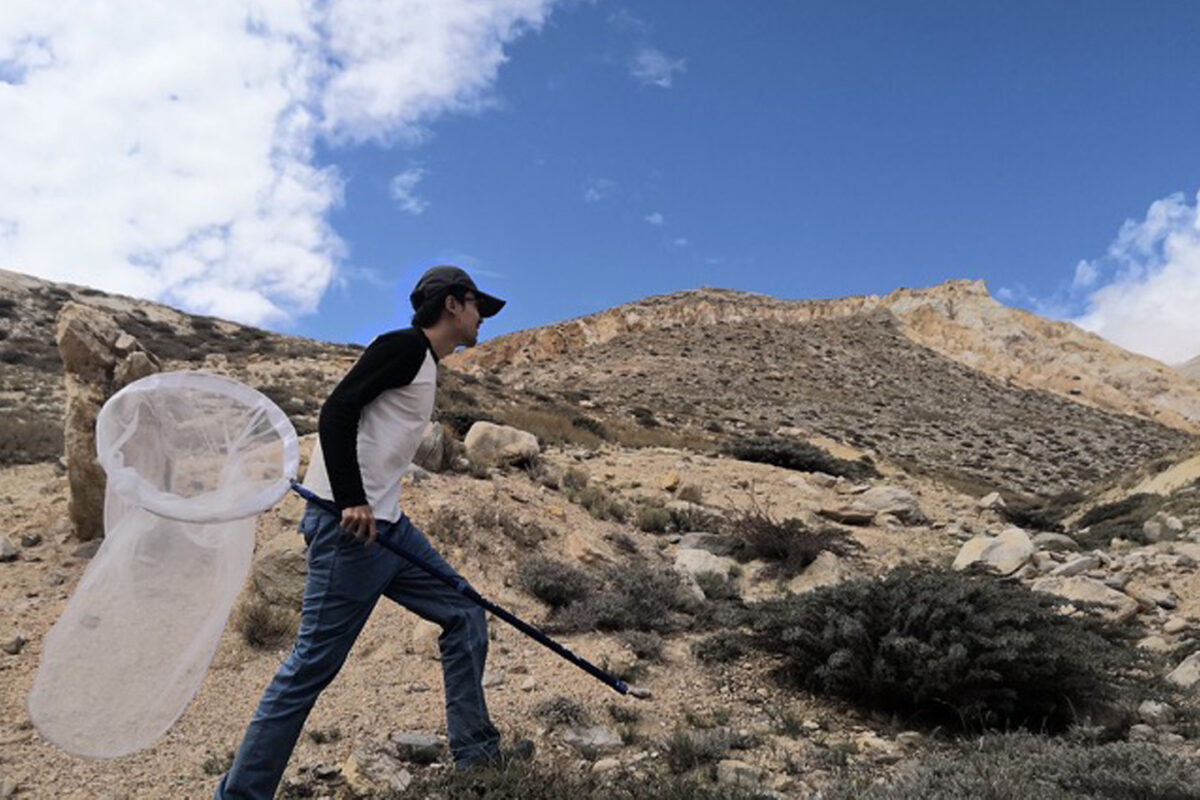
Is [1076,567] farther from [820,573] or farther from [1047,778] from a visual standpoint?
[1047,778]

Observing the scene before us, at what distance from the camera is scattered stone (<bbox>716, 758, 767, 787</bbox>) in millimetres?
3246

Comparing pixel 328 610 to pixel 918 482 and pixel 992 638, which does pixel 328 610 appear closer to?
pixel 992 638

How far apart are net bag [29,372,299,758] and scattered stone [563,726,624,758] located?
178cm

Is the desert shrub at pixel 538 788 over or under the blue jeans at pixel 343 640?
under

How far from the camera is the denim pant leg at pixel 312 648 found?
266cm

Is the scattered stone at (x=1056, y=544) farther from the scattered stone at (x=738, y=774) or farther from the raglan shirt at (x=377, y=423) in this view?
the raglan shirt at (x=377, y=423)

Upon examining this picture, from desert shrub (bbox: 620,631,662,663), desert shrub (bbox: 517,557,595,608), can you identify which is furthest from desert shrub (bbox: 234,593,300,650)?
desert shrub (bbox: 620,631,662,663)

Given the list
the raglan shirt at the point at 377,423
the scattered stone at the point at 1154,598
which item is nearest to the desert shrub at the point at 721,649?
the raglan shirt at the point at 377,423

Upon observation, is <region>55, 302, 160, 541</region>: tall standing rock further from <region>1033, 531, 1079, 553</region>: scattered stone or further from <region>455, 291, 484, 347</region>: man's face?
<region>1033, 531, 1079, 553</region>: scattered stone

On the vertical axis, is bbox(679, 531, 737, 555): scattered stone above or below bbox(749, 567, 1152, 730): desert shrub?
above

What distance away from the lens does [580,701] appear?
4480 mm

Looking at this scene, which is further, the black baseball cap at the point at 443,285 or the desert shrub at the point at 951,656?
the desert shrub at the point at 951,656

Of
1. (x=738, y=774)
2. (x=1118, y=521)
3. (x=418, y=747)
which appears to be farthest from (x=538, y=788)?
(x=1118, y=521)

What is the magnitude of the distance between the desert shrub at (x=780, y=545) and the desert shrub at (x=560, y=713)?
4.09 meters
